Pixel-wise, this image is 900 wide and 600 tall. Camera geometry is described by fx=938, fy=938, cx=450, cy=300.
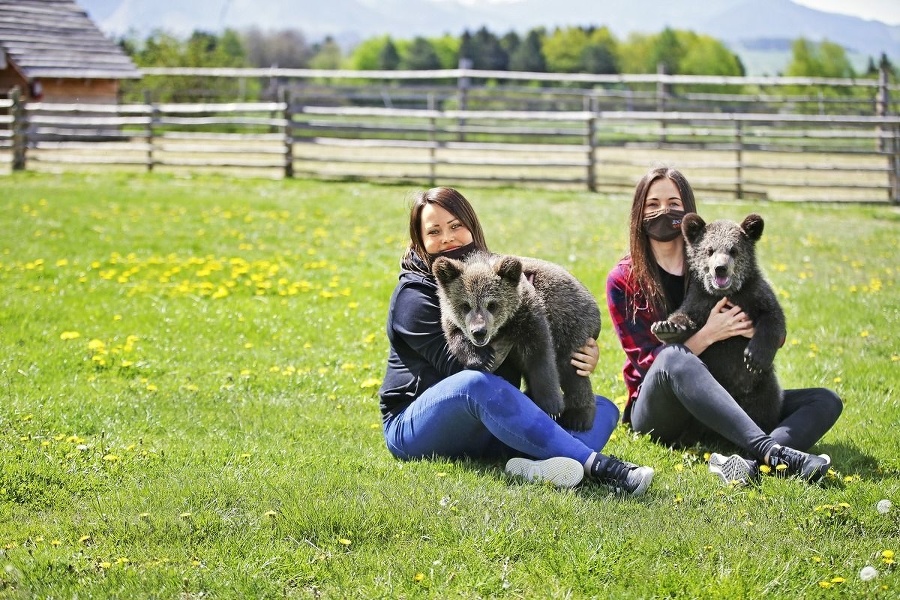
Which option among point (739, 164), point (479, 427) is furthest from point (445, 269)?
point (739, 164)

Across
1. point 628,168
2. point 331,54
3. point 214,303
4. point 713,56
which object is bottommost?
point 214,303

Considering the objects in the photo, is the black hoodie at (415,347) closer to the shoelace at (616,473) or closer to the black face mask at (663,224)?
the shoelace at (616,473)

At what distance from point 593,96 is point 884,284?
1409 centimetres

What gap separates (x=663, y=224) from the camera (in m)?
5.02

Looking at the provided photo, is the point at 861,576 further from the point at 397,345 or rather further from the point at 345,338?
the point at 345,338

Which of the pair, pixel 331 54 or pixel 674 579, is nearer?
pixel 674 579

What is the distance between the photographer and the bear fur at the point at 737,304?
4.71 meters

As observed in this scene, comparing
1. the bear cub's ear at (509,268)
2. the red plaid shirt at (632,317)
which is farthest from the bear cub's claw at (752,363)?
the bear cub's ear at (509,268)

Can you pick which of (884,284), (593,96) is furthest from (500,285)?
(593,96)

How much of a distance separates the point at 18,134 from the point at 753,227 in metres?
17.5

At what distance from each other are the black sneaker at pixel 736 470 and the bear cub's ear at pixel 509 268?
4.55 ft

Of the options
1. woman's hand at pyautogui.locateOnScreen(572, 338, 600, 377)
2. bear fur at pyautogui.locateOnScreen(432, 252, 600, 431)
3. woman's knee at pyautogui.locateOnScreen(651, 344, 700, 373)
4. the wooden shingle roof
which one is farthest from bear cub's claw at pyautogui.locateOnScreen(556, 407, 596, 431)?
the wooden shingle roof

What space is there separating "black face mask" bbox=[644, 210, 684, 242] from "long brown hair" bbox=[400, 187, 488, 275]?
0.92m

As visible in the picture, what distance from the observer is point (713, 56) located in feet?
201
